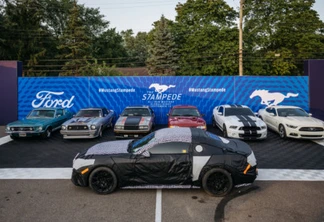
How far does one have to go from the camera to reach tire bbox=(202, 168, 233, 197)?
5.78m

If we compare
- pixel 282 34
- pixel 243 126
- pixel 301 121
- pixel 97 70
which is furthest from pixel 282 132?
Result: pixel 97 70

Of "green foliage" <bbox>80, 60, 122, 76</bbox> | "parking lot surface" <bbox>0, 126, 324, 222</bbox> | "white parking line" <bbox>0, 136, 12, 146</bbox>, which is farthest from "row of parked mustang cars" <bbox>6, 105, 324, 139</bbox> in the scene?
"green foliage" <bbox>80, 60, 122, 76</bbox>

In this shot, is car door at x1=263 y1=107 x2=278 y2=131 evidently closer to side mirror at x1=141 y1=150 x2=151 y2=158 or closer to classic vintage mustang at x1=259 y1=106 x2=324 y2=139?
classic vintage mustang at x1=259 y1=106 x2=324 y2=139

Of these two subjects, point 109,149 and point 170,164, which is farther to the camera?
point 109,149

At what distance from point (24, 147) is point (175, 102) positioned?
8.75 metres

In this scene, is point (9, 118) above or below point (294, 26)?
below

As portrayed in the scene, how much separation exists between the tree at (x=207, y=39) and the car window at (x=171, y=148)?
29.3 meters

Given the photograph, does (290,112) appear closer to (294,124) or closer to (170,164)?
(294,124)

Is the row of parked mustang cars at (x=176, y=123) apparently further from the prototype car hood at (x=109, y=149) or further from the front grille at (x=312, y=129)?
the prototype car hood at (x=109, y=149)

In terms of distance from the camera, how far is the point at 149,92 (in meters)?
16.0

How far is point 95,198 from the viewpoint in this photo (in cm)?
579

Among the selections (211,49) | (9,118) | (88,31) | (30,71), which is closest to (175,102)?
(9,118)

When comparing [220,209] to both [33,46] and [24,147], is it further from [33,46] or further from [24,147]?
[33,46]

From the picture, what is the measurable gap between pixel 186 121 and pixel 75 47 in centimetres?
3450
